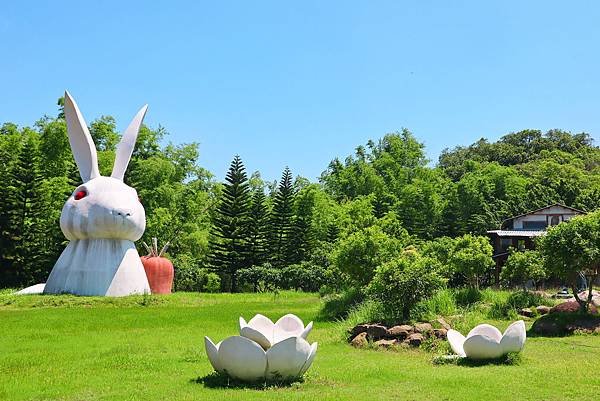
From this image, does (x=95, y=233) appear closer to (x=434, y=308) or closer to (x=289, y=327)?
(x=434, y=308)

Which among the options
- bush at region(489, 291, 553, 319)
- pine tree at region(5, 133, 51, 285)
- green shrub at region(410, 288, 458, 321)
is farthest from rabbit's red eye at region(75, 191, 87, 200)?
bush at region(489, 291, 553, 319)

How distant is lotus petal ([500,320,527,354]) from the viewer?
8.59 meters

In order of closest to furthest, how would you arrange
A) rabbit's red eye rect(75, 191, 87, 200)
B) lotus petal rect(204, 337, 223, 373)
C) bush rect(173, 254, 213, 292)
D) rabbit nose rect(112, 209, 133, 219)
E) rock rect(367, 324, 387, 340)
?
lotus petal rect(204, 337, 223, 373)
rock rect(367, 324, 387, 340)
rabbit nose rect(112, 209, 133, 219)
rabbit's red eye rect(75, 191, 87, 200)
bush rect(173, 254, 213, 292)

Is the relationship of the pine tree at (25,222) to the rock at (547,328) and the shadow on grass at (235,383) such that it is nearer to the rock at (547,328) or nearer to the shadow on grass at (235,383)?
the rock at (547,328)

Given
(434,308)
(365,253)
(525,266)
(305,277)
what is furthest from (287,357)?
(305,277)

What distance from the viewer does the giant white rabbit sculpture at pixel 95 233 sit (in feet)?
66.5

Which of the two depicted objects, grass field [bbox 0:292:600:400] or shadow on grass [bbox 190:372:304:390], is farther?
shadow on grass [bbox 190:372:304:390]

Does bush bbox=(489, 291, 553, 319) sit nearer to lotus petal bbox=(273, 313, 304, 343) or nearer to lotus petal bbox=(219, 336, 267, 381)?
lotus petal bbox=(273, 313, 304, 343)

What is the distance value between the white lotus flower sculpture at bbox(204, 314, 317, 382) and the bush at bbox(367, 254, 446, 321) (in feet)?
18.1

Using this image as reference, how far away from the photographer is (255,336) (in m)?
7.00

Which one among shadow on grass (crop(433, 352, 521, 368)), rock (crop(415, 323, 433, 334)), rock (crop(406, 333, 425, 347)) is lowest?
shadow on grass (crop(433, 352, 521, 368))

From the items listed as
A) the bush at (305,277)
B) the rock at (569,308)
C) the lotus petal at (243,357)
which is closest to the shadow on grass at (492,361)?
the lotus petal at (243,357)

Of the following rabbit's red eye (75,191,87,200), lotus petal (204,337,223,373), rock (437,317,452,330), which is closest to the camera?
lotus petal (204,337,223,373)

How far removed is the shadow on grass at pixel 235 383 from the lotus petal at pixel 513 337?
3135mm
